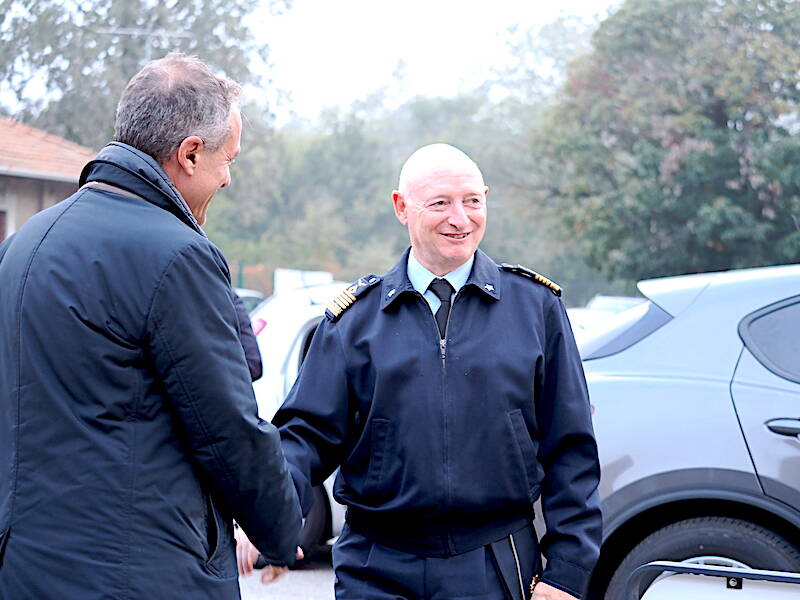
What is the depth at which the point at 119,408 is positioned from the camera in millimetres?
2000

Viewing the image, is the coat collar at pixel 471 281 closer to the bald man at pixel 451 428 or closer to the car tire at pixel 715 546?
the bald man at pixel 451 428

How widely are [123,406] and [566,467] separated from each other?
3.91 ft

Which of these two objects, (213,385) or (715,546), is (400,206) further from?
(715,546)

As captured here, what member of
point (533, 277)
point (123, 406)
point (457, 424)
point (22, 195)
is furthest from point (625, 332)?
point (22, 195)

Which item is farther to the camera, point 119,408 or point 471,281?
point 471,281

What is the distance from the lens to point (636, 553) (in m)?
4.11

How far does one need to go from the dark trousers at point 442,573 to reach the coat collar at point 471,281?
601 millimetres

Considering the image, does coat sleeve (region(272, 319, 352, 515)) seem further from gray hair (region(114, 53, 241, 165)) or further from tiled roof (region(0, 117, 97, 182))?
tiled roof (region(0, 117, 97, 182))

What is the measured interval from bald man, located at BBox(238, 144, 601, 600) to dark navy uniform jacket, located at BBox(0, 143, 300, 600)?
63cm

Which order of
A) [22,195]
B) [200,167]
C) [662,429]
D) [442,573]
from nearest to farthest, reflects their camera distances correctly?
[200,167]
[442,573]
[662,429]
[22,195]

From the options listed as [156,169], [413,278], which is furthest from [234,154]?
[413,278]

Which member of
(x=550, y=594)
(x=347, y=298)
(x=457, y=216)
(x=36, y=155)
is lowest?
(x=550, y=594)

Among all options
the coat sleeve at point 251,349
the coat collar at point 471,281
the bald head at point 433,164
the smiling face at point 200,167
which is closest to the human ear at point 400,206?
the bald head at point 433,164

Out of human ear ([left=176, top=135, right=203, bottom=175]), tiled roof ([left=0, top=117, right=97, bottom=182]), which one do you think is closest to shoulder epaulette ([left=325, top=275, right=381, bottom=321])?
human ear ([left=176, top=135, right=203, bottom=175])
